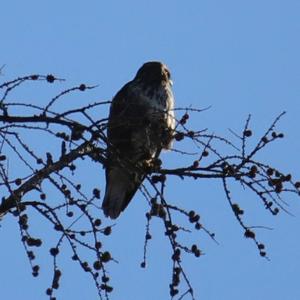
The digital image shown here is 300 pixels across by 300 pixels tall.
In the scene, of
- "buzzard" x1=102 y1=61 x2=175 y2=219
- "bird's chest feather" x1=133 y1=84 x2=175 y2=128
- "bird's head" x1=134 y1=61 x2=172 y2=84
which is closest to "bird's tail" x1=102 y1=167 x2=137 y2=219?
"buzzard" x1=102 y1=61 x2=175 y2=219

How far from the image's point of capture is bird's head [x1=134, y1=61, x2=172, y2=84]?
6863 mm

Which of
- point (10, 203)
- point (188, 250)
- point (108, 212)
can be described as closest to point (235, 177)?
point (188, 250)

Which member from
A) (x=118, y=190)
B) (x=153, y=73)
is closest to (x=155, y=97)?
(x=153, y=73)

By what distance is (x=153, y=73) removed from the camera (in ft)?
22.8

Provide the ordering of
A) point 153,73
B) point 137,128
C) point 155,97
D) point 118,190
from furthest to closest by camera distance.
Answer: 1. point 153,73
2. point 118,190
3. point 155,97
4. point 137,128

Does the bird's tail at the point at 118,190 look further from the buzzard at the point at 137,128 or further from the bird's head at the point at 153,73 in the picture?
the bird's head at the point at 153,73

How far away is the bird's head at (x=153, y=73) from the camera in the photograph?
6.86 metres

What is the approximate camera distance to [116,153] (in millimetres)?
3850

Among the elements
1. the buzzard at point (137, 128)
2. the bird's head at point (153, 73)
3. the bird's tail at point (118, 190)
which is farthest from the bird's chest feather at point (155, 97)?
the bird's tail at point (118, 190)

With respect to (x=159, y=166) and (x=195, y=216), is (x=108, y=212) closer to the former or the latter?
(x=159, y=166)

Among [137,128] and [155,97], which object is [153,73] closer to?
[155,97]

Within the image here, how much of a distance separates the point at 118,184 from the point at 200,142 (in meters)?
3.04

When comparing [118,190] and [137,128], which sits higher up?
[118,190]

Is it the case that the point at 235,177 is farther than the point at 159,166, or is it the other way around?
the point at 159,166
